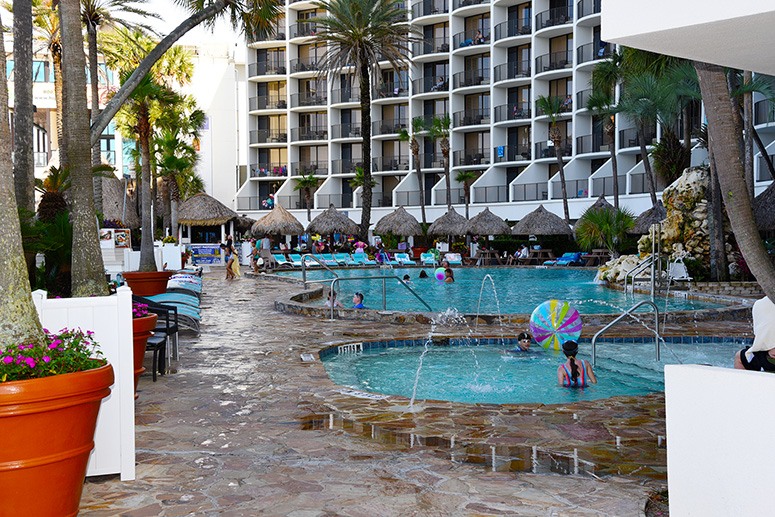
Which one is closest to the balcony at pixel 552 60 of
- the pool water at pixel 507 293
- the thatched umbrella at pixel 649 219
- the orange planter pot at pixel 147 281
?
the thatched umbrella at pixel 649 219

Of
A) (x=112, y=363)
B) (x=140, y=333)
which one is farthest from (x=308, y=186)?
(x=112, y=363)

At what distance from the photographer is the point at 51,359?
3785mm

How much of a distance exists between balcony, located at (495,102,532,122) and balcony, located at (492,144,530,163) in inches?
70.1

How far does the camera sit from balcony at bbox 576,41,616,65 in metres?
42.0

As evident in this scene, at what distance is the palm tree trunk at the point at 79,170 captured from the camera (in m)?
7.39

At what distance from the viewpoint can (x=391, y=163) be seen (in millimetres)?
53219

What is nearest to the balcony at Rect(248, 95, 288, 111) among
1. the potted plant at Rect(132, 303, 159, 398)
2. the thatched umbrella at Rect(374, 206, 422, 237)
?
→ the thatched umbrella at Rect(374, 206, 422, 237)

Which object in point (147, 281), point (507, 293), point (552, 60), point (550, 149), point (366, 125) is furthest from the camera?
point (552, 60)

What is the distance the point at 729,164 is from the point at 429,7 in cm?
4886

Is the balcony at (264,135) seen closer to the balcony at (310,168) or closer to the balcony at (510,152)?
the balcony at (310,168)

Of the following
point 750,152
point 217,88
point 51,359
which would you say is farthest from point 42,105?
point 51,359

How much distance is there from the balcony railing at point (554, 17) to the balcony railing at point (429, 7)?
7754 mm

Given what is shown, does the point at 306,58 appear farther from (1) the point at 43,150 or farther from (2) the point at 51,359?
(2) the point at 51,359

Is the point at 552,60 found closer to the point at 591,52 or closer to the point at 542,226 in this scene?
the point at 591,52
